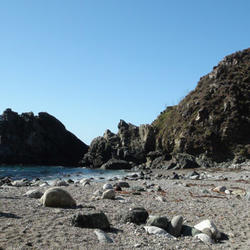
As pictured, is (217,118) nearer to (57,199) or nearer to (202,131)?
(202,131)

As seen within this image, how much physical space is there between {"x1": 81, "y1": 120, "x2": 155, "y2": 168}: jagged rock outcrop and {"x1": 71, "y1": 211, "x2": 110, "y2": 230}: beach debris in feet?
180

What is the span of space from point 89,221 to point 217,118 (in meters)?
45.0

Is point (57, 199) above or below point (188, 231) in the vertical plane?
above

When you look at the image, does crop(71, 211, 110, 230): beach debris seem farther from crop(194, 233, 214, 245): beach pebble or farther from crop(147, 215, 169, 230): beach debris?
crop(194, 233, 214, 245): beach pebble

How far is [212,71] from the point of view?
62062 millimetres

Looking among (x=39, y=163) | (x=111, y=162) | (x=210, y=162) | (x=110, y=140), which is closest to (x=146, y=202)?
(x=210, y=162)

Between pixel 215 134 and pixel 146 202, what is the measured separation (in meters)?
39.0

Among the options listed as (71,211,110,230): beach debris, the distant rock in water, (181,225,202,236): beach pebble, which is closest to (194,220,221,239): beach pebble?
(181,225,202,236): beach pebble

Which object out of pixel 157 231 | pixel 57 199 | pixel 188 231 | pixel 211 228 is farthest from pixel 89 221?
pixel 211 228

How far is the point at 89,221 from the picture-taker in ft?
19.8

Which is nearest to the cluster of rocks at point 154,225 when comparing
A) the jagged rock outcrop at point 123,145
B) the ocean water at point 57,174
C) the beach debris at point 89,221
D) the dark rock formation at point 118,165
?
the beach debris at point 89,221

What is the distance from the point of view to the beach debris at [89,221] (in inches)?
236

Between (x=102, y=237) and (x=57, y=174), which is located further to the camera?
(x=57, y=174)

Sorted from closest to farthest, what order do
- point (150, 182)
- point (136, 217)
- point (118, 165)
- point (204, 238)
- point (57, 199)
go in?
point (204, 238) < point (136, 217) < point (57, 199) < point (150, 182) < point (118, 165)
